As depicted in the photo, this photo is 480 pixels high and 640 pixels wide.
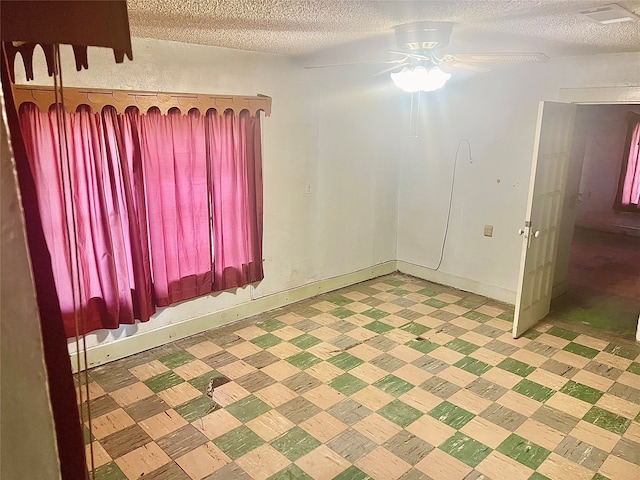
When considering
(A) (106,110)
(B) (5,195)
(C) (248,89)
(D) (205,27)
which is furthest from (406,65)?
(B) (5,195)

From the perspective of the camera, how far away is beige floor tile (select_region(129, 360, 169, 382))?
3402 mm

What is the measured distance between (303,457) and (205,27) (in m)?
2.65

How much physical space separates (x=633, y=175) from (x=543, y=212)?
478 cm

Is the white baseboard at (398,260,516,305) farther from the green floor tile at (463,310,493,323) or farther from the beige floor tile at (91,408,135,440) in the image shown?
the beige floor tile at (91,408,135,440)

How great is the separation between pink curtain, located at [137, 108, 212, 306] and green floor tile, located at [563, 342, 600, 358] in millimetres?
3162

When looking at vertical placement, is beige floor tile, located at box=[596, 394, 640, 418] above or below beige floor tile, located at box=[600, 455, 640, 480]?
above

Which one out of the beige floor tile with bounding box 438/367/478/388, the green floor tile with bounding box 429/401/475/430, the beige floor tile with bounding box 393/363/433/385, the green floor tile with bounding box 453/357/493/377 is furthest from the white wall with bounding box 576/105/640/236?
the green floor tile with bounding box 429/401/475/430

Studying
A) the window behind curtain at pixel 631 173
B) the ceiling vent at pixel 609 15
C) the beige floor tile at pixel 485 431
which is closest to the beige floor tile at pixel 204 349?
the beige floor tile at pixel 485 431

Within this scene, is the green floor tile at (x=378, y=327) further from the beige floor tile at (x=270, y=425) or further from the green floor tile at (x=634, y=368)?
the green floor tile at (x=634, y=368)

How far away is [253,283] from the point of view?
173 inches

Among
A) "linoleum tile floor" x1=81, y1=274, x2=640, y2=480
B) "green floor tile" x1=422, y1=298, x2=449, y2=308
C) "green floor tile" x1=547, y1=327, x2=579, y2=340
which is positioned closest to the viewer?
"linoleum tile floor" x1=81, y1=274, x2=640, y2=480

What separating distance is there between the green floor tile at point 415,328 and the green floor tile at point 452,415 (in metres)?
1.10

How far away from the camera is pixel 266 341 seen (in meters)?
3.96

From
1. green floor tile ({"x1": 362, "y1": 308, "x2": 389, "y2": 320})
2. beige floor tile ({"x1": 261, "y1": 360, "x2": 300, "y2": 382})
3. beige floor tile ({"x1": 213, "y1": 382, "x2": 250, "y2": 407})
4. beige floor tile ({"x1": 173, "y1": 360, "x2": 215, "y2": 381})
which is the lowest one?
beige floor tile ({"x1": 213, "y1": 382, "x2": 250, "y2": 407})
